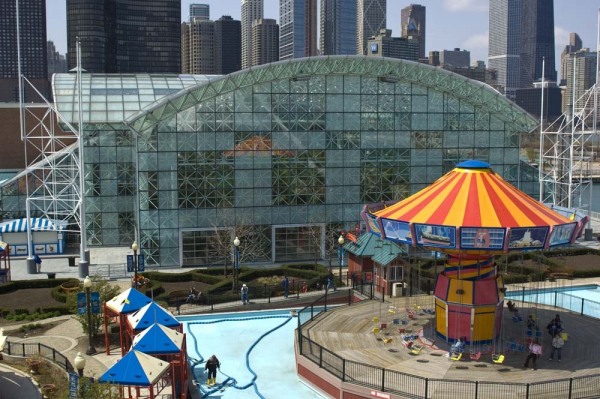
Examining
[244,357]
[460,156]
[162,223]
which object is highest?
[460,156]

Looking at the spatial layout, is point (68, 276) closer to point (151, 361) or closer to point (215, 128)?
point (215, 128)

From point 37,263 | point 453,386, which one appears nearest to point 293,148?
point 37,263

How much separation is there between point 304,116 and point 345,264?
981 centimetres

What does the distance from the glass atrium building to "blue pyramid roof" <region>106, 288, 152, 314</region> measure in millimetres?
12112

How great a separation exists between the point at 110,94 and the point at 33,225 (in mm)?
11898

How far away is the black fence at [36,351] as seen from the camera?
A: 2553 centimetres

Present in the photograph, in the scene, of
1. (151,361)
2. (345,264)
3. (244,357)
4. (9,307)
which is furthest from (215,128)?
(151,361)

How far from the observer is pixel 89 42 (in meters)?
192

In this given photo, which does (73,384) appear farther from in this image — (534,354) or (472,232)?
(534,354)

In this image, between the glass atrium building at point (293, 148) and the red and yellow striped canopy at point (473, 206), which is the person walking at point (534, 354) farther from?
the glass atrium building at point (293, 148)

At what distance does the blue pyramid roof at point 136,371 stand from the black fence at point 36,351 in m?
4.84

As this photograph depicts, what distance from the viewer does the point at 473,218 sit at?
23.5 metres

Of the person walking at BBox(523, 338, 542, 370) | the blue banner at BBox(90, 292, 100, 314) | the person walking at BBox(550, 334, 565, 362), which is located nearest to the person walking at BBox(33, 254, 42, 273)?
the blue banner at BBox(90, 292, 100, 314)

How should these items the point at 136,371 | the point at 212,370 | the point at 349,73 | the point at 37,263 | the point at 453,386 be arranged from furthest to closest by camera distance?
the point at 349,73
the point at 37,263
the point at 212,370
the point at 453,386
the point at 136,371
